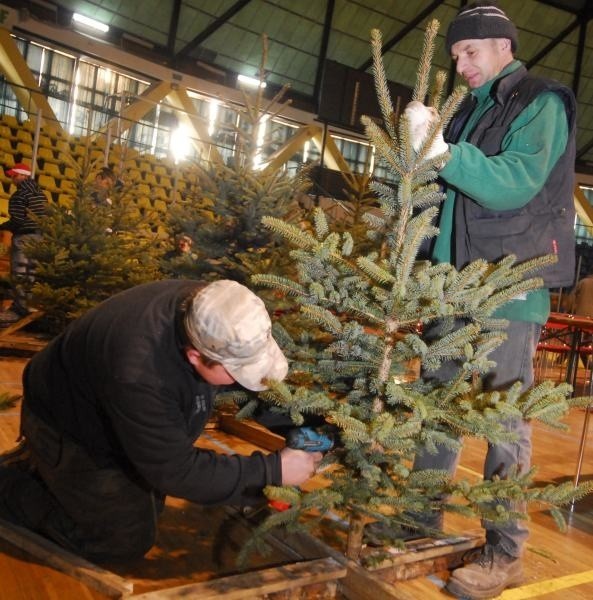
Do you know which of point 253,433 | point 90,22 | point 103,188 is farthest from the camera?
point 90,22

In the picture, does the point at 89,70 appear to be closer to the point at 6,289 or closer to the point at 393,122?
the point at 6,289

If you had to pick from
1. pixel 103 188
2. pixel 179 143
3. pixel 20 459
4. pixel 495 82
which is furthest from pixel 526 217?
pixel 179 143

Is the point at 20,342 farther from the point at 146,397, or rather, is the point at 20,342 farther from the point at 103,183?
the point at 146,397

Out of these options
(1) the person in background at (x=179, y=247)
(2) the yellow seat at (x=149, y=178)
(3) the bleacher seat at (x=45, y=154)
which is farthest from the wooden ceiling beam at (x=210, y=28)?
(1) the person in background at (x=179, y=247)

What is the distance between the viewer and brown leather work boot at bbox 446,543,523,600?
209 centimetres

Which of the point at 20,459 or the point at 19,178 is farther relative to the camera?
the point at 19,178

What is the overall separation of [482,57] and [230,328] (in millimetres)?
1418

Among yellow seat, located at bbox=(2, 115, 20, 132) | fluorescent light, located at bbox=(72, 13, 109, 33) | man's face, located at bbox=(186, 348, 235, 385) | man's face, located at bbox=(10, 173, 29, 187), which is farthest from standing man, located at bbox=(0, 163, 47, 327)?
fluorescent light, located at bbox=(72, 13, 109, 33)

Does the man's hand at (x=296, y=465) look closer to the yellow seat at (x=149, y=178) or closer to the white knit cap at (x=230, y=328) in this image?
the white knit cap at (x=230, y=328)

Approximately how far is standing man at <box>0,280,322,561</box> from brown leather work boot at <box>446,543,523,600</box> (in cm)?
64

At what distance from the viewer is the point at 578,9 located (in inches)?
864

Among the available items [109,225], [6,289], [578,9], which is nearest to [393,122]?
[109,225]

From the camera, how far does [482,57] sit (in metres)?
2.28

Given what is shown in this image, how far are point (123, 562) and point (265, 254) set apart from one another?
9.01 ft
